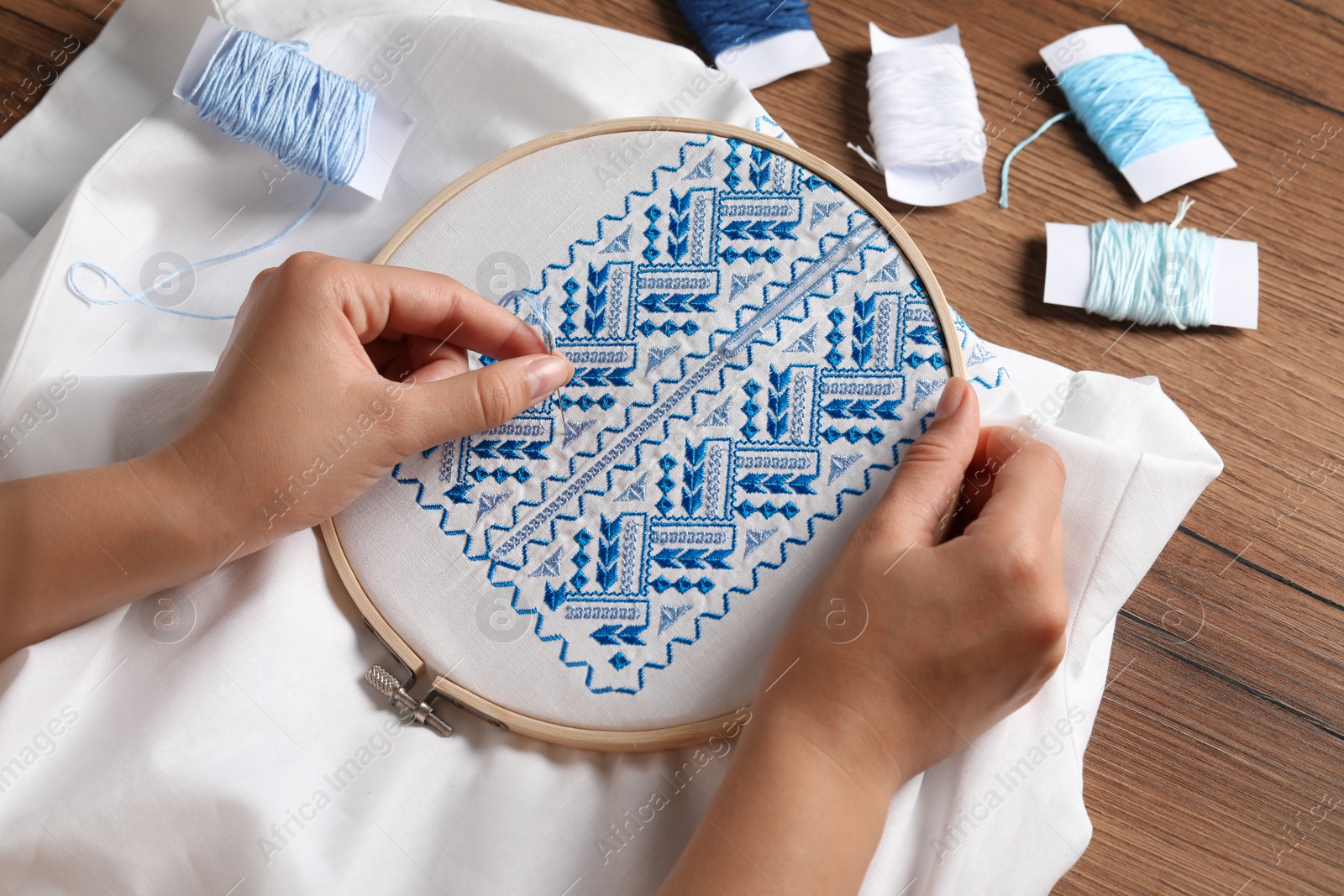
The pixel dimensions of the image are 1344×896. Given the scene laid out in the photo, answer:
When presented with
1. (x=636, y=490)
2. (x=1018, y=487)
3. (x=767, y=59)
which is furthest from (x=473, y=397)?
(x=767, y=59)

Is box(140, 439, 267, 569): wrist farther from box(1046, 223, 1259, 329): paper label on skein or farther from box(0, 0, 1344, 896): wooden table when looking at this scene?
box(1046, 223, 1259, 329): paper label on skein

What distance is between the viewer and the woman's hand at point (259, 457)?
821 millimetres

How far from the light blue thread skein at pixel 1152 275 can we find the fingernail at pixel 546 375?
0.65 m

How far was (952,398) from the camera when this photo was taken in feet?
2.73

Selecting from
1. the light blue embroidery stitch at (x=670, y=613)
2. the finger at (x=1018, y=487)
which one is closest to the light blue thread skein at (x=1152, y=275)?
the finger at (x=1018, y=487)

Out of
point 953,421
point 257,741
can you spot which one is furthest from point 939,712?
point 257,741

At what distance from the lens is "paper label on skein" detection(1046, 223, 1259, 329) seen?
3.52 feet

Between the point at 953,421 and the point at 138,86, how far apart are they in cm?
108

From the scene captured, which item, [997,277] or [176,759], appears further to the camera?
[997,277]

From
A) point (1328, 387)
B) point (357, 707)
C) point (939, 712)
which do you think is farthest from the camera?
point (1328, 387)

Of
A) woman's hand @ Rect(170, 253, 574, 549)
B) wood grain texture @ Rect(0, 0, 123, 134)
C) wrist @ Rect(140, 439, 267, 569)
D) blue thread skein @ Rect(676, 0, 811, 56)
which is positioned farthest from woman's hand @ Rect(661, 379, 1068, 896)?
wood grain texture @ Rect(0, 0, 123, 134)

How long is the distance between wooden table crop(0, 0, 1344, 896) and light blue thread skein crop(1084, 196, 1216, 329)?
30mm

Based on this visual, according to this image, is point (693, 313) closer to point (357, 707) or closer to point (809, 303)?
point (809, 303)

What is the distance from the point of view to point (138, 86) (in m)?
1.13
